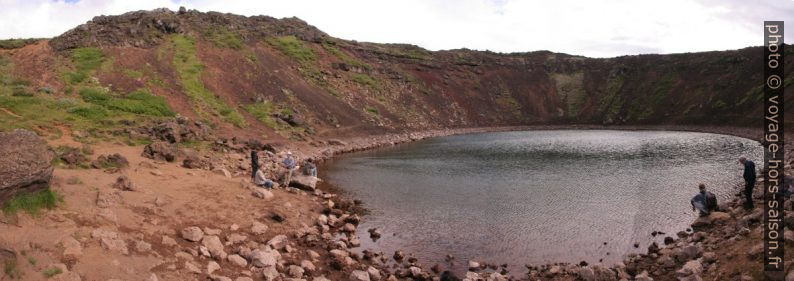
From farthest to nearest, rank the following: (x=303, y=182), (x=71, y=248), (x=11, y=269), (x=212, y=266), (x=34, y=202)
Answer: (x=303, y=182) < (x=212, y=266) < (x=34, y=202) < (x=71, y=248) < (x=11, y=269)

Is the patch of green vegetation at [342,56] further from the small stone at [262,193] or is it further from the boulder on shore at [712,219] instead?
the boulder on shore at [712,219]

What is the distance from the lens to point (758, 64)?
291ft

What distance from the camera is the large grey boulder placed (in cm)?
1365

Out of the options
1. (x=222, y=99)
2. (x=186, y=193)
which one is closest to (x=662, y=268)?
(x=186, y=193)

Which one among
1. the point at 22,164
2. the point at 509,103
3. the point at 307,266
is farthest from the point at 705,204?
the point at 509,103

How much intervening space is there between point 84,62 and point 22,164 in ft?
147

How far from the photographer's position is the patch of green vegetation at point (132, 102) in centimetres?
4209

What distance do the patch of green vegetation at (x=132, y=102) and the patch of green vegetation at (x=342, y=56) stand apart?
48.1m

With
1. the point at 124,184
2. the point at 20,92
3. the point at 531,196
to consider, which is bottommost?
the point at 531,196

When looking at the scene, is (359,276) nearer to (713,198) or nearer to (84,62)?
(713,198)

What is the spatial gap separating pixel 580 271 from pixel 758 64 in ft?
310

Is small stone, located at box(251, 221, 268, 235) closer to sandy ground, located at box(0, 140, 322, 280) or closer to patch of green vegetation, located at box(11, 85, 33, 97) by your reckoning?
sandy ground, located at box(0, 140, 322, 280)

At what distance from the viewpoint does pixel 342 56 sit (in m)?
94.2

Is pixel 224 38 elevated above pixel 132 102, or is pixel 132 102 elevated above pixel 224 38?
pixel 224 38
